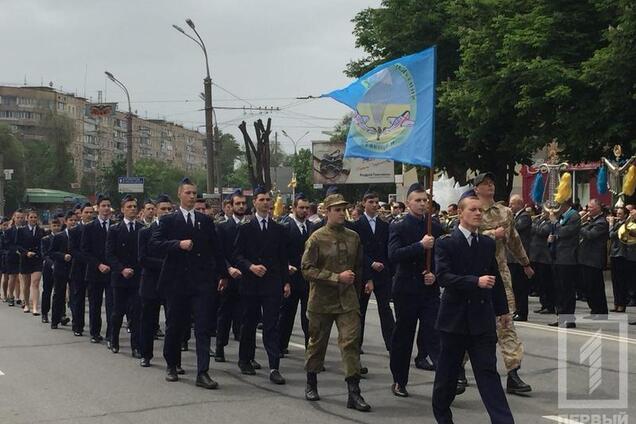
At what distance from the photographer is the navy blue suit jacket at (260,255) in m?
9.42

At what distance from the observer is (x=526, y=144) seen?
2653 cm

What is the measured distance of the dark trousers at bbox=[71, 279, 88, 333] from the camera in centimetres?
1346

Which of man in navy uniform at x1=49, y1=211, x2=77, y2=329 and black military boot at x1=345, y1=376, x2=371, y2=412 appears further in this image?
man in navy uniform at x1=49, y1=211, x2=77, y2=329

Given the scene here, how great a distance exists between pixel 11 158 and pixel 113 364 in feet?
297

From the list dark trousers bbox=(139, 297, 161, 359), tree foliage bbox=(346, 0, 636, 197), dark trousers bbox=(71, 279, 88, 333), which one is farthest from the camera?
tree foliage bbox=(346, 0, 636, 197)

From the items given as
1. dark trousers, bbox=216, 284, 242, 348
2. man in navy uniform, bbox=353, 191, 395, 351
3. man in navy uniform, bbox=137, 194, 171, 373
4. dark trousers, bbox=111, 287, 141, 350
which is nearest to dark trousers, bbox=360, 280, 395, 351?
man in navy uniform, bbox=353, 191, 395, 351

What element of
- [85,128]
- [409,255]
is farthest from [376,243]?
[85,128]

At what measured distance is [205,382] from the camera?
352 inches

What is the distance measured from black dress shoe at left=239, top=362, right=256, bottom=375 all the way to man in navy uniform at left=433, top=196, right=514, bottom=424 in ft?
11.4

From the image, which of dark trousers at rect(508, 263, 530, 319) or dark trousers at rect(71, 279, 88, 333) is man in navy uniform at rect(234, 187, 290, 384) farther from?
dark trousers at rect(508, 263, 530, 319)

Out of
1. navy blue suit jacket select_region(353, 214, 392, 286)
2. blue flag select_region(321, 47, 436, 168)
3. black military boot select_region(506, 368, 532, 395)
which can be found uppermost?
blue flag select_region(321, 47, 436, 168)

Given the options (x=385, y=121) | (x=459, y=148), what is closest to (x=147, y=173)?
(x=459, y=148)

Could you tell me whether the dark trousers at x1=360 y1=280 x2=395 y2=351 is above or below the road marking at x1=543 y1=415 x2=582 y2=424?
above

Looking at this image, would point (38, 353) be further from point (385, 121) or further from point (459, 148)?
point (459, 148)
